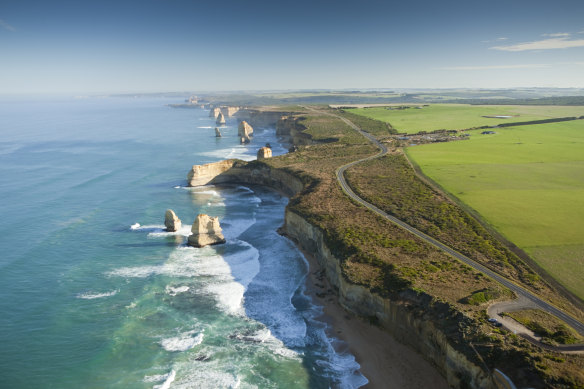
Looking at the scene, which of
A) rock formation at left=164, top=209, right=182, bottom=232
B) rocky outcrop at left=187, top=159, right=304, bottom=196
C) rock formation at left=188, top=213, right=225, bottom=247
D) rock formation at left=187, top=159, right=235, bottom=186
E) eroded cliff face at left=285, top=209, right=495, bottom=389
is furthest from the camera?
rock formation at left=187, top=159, right=235, bottom=186

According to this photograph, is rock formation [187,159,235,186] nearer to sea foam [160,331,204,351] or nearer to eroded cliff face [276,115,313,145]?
eroded cliff face [276,115,313,145]

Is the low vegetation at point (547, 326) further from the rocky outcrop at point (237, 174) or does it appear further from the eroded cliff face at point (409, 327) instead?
the rocky outcrop at point (237, 174)

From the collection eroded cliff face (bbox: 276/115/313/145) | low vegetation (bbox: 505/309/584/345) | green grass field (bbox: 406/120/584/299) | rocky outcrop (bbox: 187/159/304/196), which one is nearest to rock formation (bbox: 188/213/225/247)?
rocky outcrop (bbox: 187/159/304/196)

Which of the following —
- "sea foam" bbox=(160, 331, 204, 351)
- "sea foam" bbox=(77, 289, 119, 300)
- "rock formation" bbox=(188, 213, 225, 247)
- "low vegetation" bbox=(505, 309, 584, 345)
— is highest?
"low vegetation" bbox=(505, 309, 584, 345)

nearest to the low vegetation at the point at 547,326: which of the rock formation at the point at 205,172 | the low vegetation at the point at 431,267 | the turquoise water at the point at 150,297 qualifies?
the low vegetation at the point at 431,267

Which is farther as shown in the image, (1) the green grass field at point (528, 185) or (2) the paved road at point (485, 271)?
(1) the green grass field at point (528, 185)

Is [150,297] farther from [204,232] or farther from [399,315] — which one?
[399,315]

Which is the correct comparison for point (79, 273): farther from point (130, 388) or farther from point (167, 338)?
point (130, 388)
